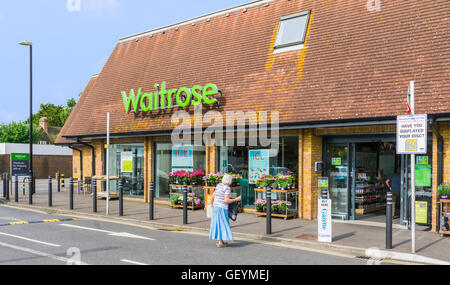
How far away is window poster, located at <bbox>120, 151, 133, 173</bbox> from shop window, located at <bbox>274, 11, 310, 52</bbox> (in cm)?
860

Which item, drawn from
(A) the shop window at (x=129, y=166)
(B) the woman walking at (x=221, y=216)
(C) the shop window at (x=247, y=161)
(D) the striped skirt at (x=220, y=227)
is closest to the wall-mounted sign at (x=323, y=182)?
(C) the shop window at (x=247, y=161)

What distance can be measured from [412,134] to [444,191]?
273 centimetres

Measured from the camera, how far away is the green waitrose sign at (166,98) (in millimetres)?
15750

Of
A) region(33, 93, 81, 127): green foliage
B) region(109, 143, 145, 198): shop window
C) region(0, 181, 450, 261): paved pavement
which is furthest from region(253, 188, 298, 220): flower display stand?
region(33, 93, 81, 127): green foliage

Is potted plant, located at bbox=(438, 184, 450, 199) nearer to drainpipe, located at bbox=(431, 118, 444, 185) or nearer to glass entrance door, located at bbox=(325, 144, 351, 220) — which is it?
drainpipe, located at bbox=(431, 118, 444, 185)

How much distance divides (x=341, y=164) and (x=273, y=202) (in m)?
2.48

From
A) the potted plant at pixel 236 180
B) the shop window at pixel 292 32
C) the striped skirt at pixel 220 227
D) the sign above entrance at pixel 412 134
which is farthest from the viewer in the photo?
the potted plant at pixel 236 180

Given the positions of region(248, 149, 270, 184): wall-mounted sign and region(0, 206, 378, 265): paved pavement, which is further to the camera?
region(248, 149, 270, 184): wall-mounted sign

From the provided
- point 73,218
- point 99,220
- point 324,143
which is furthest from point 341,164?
point 73,218

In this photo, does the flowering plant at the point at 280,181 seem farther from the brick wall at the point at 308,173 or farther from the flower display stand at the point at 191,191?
the flower display stand at the point at 191,191

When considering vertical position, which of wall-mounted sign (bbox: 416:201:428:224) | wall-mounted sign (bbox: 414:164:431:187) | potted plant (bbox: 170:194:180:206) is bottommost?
potted plant (bbox: 170:194:180:206)

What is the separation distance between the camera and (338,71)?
13.2 m

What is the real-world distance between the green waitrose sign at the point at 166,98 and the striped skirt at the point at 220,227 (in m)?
6.84

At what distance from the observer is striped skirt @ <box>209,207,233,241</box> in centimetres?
920
